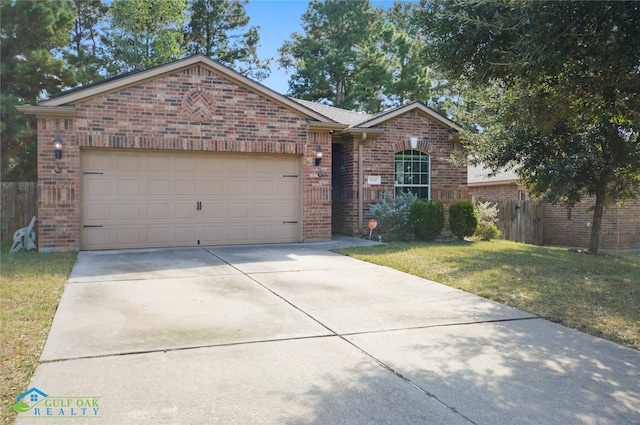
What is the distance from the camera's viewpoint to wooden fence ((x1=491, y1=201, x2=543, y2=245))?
18.2 meters

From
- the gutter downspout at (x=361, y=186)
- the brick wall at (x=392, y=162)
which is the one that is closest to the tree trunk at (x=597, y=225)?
the brick wall at (x=392, y=162)

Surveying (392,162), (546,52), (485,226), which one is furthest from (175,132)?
(485,226)

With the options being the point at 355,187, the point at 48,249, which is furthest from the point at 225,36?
the point at 48,249

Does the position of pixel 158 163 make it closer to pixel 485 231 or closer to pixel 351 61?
pixel 485 231

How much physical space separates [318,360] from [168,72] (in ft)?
30.0

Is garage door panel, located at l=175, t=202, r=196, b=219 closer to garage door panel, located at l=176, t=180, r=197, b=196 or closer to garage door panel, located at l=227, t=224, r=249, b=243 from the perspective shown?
garage door panel, located at l=176, t=180, r=197, b=196

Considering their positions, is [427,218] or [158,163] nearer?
[158,163]

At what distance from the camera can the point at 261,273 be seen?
336 inches

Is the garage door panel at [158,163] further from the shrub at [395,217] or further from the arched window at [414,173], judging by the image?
the arched window at [414,173]

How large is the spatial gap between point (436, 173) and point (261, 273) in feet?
27.2

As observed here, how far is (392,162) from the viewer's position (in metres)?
14.6

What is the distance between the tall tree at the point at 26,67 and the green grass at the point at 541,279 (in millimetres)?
14231

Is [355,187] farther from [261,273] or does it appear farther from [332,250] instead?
[261,273]

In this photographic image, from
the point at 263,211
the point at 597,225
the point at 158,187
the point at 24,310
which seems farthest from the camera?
the point at 597,225
